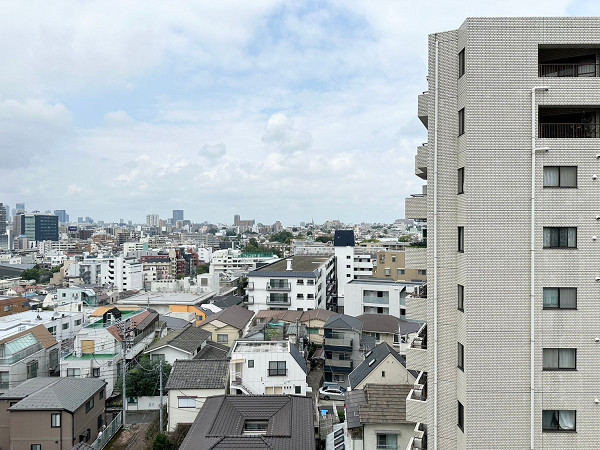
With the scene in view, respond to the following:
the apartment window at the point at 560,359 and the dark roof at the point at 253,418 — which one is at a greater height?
the apartment window at the point at 560,359

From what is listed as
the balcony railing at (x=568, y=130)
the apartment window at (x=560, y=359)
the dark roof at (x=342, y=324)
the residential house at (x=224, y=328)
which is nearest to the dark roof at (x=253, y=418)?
the apartment window at (x=560, y=359)

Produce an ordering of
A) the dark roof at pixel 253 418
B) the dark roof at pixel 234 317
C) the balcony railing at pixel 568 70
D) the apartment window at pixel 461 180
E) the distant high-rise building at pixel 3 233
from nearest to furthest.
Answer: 1. the balcony railing at pixel 568 70
2. the apartment window at pixel 461 180
3. the dark roof at pixel 253 418
4. the dark roof at pixel 234 317
5. the distant high-rise building at pixel 3 233

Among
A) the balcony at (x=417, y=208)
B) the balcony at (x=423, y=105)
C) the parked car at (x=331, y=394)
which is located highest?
the balcony at (x=423, y=105)

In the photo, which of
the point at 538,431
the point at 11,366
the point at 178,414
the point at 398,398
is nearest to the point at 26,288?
the point at 11,366

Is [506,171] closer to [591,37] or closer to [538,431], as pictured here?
[591,37]

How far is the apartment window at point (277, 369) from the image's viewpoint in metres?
18.5

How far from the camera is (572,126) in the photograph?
8648 mm

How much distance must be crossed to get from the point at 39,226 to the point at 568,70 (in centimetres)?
18337

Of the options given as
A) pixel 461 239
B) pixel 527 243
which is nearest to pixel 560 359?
pixel 527 243

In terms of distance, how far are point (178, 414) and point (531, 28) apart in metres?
18.3

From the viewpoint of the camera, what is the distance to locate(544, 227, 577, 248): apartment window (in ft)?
26.9

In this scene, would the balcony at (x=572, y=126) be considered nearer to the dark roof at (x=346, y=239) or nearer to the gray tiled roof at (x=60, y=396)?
the gray tiled roof at (x=60, y=396)

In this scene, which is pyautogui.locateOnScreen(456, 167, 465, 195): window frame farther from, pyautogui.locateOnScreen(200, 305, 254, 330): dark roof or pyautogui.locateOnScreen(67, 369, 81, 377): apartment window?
pyautogui.locateOnScreen(67, 369, 81, 377): apartment window

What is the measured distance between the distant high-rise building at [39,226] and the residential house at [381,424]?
577 feet
